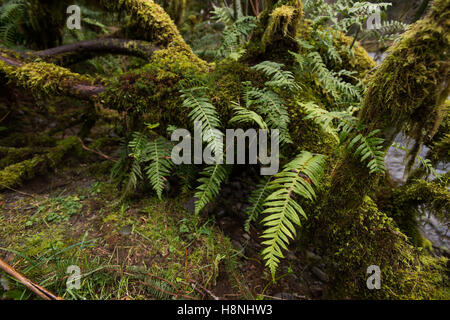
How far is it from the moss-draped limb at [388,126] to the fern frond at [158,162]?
157cm

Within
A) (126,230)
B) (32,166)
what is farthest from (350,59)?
(32,166)

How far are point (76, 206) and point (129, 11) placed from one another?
2.40 metres

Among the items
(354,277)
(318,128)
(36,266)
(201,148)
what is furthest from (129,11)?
(354,277)

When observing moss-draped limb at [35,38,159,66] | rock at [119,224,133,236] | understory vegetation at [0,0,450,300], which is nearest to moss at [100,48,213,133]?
understory vegetation at [0,0,450,300]

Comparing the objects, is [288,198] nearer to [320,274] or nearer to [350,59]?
[320,274]

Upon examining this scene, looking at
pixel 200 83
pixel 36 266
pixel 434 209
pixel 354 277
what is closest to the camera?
pixel 36 266

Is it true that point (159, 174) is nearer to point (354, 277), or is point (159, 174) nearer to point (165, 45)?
point (165, 45)

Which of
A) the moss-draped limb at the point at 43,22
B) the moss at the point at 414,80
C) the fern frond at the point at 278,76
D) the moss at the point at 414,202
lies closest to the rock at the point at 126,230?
the fern frond at the point at 278,76

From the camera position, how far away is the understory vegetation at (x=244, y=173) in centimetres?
150

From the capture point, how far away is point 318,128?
2.09 m

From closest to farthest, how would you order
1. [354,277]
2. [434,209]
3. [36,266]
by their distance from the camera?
[36,266] < [354,277] < [434,209]

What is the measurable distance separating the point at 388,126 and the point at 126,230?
241 cm
